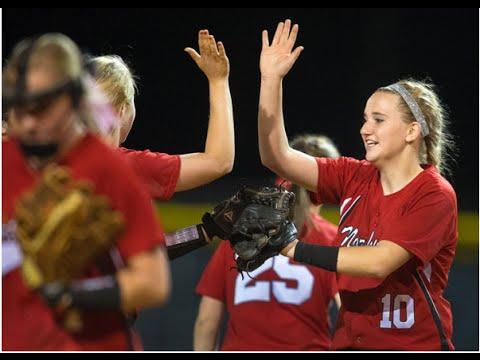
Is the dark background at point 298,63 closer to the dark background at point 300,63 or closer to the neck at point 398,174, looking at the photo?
the dark background at point 300,63

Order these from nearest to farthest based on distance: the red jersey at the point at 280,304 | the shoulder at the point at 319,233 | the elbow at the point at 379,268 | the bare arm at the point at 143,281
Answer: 1. the bare arm at the point at 143,281
2. the elbow at the point at 379,268
3. the red jersey at the point at 280,304
4. the shoulder at the point at 319,233

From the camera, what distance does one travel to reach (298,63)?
774 cm

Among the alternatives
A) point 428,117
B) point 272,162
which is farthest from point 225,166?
point 428,117

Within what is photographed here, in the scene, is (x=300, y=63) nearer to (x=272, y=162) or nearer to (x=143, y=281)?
(x=272, y=162)

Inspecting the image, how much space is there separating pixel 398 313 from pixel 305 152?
1.35 m

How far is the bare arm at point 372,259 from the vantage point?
3.13 metres

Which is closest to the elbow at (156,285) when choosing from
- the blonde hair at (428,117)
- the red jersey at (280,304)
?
the blonde hair at (428,117)

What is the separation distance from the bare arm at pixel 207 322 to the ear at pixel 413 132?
4.75ft

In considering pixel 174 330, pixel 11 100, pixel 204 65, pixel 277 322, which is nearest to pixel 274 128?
pixel 204 65

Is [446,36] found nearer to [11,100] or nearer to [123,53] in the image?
[123,53]

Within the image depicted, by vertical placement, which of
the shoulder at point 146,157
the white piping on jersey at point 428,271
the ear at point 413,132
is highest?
A: the shoulder at point 146,157

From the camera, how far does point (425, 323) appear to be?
3.29 m

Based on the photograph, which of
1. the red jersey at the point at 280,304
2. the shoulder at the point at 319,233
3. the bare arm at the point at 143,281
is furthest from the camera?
the shoulder at the point at 319,233

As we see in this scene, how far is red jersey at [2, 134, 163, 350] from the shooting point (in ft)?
6.64
